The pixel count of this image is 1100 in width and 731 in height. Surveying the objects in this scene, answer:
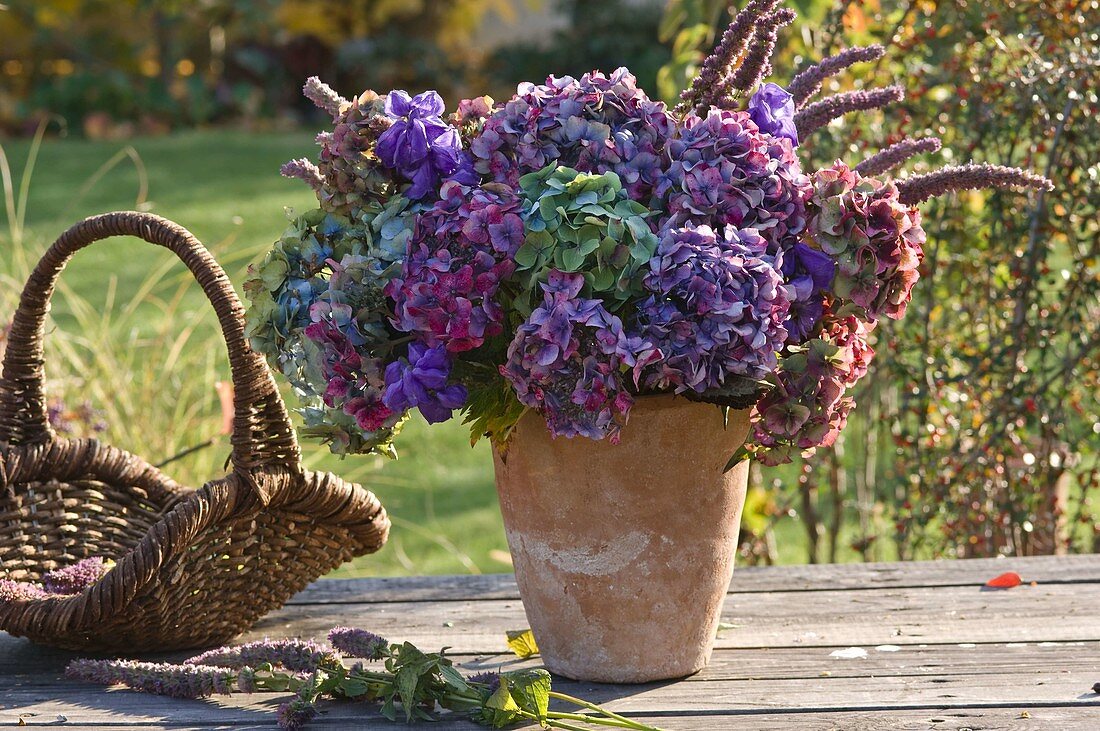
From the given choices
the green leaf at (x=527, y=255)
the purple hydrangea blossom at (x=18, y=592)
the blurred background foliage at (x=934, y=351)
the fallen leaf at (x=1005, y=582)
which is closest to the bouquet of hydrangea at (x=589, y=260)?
the green leaf at (x=527, y=255)

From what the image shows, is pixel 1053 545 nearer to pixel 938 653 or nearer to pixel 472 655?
pixel 938 653

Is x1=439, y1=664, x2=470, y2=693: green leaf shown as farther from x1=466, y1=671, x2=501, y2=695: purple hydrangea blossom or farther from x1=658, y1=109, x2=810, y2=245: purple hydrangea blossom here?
x1=658, y1=109, x2=810, y2=245: purple hydrangea blossom

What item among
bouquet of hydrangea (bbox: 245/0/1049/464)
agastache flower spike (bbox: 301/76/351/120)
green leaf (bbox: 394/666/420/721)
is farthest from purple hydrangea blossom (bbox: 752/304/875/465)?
agastache flower spike (bbox: 301/76/351/120)

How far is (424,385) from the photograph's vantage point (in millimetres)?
1192

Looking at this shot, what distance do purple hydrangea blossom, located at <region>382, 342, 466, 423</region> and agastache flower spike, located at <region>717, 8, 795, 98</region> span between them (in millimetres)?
447

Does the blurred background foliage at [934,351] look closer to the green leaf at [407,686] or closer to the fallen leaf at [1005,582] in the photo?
the fallen leaf at [1005,582]

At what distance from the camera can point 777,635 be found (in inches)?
62.8

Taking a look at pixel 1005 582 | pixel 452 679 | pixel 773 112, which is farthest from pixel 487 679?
pixel 1005 582

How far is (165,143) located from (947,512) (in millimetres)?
5734

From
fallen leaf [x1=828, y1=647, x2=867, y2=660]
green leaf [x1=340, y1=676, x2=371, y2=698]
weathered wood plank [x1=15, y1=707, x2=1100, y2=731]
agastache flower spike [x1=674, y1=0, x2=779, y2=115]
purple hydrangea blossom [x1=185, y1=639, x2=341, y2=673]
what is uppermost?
agastache flower spike [x1=674, y1=0, x2=779, y2=115]

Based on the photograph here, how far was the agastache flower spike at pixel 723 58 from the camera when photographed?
1293 millimetres

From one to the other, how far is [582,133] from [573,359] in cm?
25

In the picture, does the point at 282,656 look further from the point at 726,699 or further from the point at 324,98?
the point at 324,98

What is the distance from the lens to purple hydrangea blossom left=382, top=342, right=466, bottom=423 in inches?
46.7
